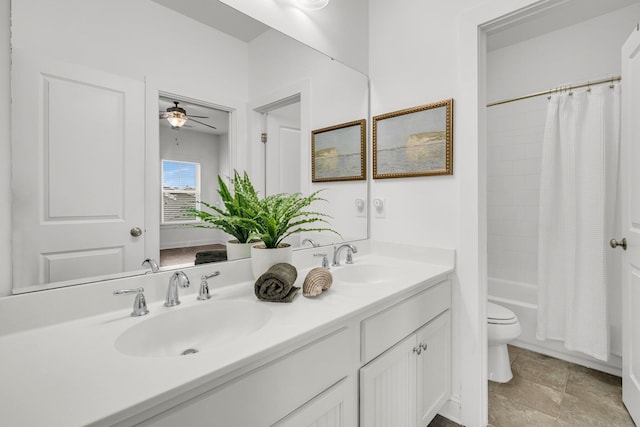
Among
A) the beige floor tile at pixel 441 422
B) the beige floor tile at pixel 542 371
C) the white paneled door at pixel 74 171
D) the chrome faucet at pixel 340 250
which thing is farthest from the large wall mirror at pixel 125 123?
the beige floor tile at pixel 542 371

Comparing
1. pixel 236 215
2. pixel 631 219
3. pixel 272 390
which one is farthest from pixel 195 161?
pixel 631 219

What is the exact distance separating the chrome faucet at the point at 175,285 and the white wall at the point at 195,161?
6.4 inches

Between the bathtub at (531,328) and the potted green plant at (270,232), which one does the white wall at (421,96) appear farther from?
the bathtub at (531,328)

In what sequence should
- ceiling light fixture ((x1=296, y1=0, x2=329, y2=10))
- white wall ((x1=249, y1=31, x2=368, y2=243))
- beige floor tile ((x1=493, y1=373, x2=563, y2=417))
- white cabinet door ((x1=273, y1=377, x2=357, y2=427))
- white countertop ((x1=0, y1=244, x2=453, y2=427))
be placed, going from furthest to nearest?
1. beige floor tile ((x1=493, y1=373, x2=563, y2=417))
2. ceiling light fixture ((x1=296, y1=0, x2=329, y2=10))
3. white wall ((x1=249, y1=31, x2=368, y2=243))
4. white cabinet door ((x1=273, y1=377, x2=357, y2=427))
5. white countertop ((x1=0, y1=244, x2=453, y2=427))

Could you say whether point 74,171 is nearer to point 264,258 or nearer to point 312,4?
point 264,258

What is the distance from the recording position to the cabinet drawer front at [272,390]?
63 centimetres

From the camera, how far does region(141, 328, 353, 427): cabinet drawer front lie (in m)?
0.63

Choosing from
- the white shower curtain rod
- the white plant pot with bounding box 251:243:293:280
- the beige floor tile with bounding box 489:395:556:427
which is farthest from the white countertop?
the white shower curtain rod

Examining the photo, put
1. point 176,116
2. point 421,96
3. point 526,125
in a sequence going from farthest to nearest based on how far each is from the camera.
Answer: point 526,125 < point 421,96 < point 176,116

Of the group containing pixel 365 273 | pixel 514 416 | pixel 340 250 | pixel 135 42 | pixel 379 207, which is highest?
pixel 135 42

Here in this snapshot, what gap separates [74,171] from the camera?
93 centimetres

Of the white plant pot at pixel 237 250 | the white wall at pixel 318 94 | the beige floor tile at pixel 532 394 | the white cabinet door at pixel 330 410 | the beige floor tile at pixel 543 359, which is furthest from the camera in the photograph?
the beige floor tile at pixel 543 359

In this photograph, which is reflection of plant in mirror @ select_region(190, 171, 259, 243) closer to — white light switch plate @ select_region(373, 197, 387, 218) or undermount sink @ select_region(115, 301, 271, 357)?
undermount sink @ select_region(115, 301, 271, 357)

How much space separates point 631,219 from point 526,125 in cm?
129
